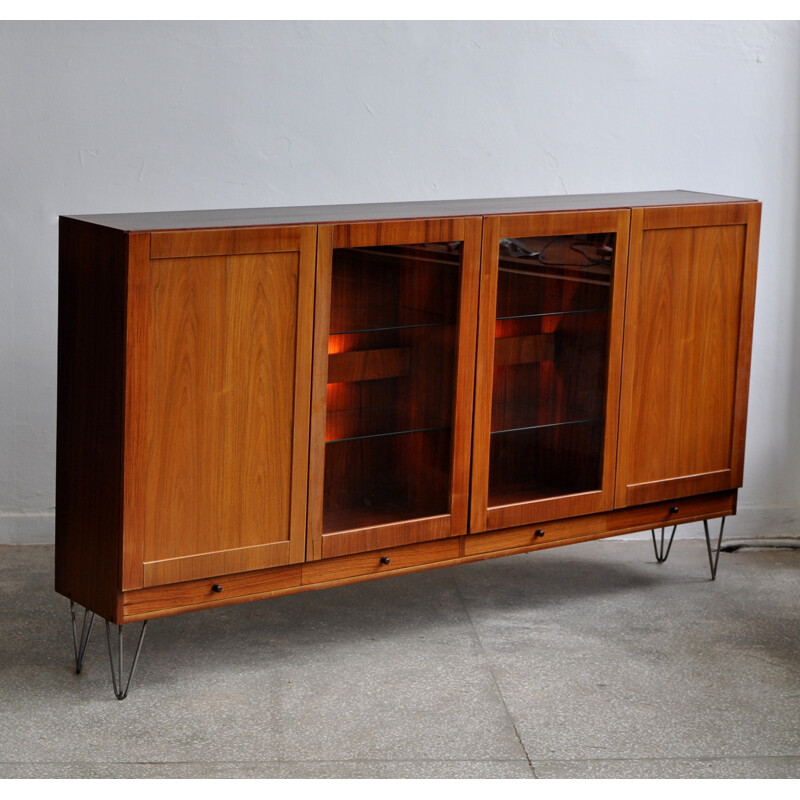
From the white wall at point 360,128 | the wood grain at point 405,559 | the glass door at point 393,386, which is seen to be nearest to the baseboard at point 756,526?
the white wall at point 360,128

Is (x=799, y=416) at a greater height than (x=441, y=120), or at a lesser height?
lesser

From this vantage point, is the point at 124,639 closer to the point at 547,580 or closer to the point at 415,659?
the point at 415,659

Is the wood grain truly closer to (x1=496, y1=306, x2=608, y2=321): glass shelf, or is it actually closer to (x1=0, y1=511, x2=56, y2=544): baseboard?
(x1=496, y1=306, x2=608, y2=321): glass shelf

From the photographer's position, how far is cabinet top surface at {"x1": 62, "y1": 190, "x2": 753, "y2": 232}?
330 cm

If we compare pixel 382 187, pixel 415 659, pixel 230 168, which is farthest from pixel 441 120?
pixel 415 659

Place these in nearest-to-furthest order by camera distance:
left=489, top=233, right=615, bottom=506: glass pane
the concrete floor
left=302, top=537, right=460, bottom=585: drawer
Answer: the concrete floor, left=302, top=537, right=460, bottom=585: drawer, left=489, top=233, right=615, bottom=506: glass pane

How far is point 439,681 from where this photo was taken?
3600mm

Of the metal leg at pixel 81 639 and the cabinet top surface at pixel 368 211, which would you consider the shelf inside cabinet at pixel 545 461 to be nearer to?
the cabinet top surface at pixel 368 211

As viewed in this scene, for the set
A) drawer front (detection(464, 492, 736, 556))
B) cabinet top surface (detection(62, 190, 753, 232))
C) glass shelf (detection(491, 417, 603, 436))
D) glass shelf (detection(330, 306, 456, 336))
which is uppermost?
cabinet top surface (detection(62, 190, 753, 232))

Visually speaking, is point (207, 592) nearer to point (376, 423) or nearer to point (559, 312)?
point (376, 423)

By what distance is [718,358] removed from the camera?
4.18 meters

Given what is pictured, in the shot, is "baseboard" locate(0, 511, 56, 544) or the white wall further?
"baseboard" locate(0, 511, 56, 544)

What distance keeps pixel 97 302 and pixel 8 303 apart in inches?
53.3

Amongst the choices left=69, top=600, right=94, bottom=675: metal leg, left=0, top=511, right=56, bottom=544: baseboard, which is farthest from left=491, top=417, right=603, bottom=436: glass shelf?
left=0, top=511, right=56, bottom=544: baseboard
